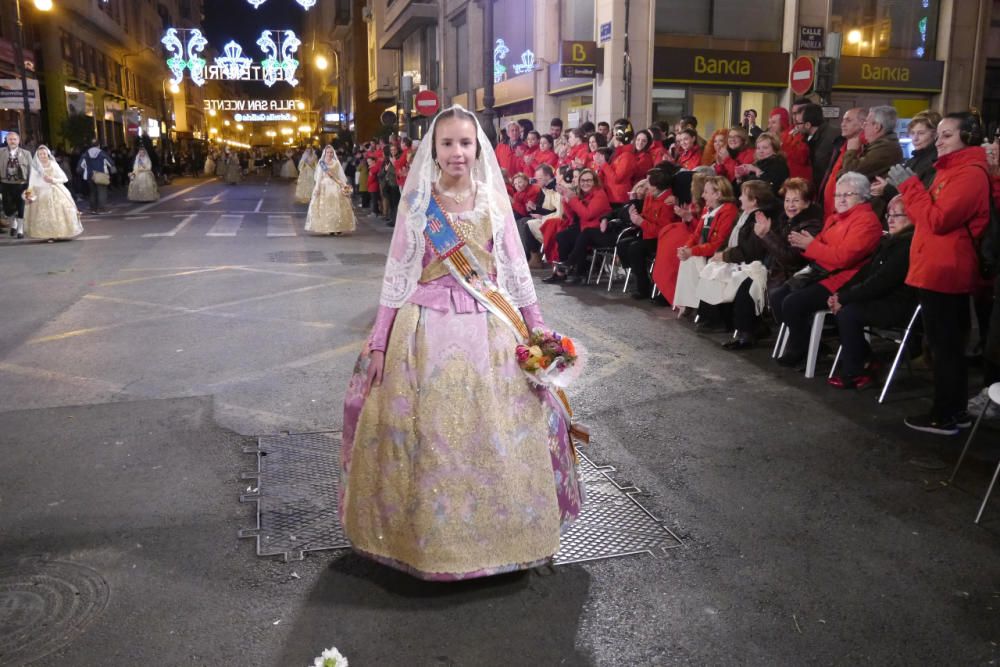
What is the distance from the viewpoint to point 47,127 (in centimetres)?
3778

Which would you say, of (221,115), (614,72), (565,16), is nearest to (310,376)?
(614,72)

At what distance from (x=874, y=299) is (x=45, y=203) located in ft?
47.8

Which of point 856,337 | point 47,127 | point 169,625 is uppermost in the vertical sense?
point 47,127

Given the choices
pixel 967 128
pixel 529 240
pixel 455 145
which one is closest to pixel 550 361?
pixel 455 145

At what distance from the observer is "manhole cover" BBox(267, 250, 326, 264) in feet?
45.2

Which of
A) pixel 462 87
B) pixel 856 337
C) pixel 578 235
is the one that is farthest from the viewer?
pixel 462 87

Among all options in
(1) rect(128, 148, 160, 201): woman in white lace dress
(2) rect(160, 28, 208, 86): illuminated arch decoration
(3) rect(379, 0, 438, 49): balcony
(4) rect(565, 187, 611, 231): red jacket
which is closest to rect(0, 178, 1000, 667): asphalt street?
(4) rect(565, 187, 611, 231): red jacket

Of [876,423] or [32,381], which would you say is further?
[32,381]

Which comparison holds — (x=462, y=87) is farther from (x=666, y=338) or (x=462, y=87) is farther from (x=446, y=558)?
(x=446, y=558)

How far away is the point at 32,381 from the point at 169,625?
13.7 feet

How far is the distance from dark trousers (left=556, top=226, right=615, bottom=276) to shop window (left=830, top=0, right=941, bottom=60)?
40.8ft

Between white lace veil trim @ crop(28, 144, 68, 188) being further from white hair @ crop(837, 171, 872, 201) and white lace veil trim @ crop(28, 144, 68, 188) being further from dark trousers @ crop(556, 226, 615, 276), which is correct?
white hair @ crop(837, 171, 872, 201)

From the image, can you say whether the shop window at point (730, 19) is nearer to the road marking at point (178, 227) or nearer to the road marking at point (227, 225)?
the road marking at point (227, 225)

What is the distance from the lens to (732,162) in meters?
10.1
